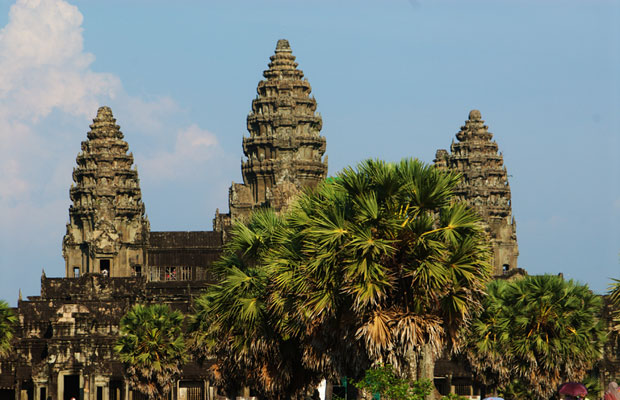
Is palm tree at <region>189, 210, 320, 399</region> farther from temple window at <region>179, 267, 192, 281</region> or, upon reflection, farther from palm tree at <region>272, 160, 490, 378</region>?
temple window at <region>179, 267, 192, 281</region>

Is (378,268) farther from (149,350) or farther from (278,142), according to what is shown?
(278,142)

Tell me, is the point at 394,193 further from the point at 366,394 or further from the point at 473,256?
the point at 366,394

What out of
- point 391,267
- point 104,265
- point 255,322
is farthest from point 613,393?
point 104,265

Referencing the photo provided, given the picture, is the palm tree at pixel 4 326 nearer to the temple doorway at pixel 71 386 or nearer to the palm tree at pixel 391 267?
the temple doorway at pixel 71 386

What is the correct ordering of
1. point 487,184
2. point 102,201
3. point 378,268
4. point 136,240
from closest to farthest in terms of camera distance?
point 378,268, point 136,240, point 102,201, point 487,184

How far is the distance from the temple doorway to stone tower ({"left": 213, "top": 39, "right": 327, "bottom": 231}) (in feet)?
180

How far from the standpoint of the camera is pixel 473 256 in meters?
42.5

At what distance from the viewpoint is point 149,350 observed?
7688 centimetres

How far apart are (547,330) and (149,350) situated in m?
25.3

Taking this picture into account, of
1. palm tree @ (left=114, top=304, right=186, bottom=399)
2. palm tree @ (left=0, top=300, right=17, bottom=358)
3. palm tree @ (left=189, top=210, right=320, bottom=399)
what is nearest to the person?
palm tree @ (left=189, top=210, right=320, bottom=399)

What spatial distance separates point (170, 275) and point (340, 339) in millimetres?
100116

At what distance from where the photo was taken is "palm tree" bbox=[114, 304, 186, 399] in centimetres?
7694

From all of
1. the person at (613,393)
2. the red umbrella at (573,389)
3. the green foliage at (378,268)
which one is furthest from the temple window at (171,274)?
the red umbrella at (573,389)

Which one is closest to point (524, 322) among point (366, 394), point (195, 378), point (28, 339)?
point (366, 394)
